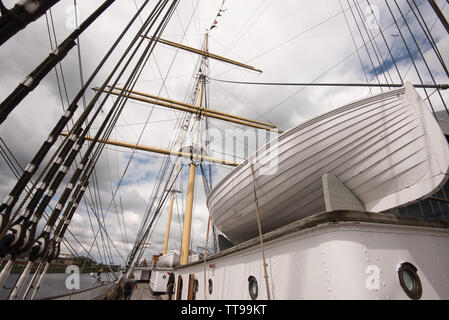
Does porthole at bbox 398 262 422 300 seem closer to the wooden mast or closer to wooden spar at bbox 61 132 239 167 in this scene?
the wooden mast

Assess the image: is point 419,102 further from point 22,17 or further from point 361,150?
point 22,17

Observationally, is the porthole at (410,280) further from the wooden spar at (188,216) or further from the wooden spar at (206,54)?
the wooden spar at (206,54)

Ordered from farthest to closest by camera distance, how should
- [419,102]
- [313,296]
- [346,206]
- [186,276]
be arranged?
[186,276] → [346,206] → [419,102] → [313,296]

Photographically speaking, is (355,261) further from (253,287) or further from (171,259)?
(171,259)

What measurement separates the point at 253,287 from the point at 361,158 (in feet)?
10.2

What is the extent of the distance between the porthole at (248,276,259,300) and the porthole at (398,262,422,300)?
196 cm

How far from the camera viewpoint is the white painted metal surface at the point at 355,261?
2.26 m

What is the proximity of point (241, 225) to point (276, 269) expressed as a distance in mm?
3161

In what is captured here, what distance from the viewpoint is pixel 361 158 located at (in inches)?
166

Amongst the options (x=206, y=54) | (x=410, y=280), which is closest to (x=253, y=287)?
(x=410, y=280)

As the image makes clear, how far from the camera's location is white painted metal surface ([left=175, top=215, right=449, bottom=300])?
226cm

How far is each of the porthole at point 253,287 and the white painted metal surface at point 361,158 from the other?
181 cm
